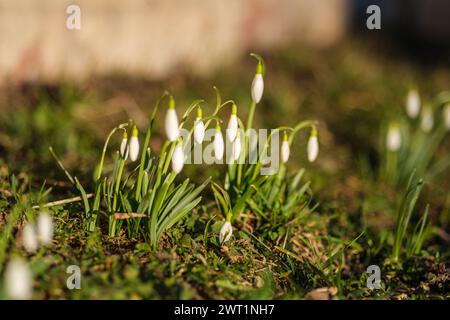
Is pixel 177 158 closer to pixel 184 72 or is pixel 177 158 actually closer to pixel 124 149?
pixel 124 149

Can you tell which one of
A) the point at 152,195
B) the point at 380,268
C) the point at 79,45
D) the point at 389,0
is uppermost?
Answer: the point at 389,0

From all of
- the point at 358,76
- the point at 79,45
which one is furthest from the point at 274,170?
the point at 358,76

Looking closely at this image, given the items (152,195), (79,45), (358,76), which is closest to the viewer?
(152,195)

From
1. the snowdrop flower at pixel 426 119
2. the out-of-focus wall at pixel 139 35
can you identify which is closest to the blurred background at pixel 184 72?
the out-of-focus wall at pixel 139 35

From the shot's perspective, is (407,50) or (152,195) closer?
(152,195)

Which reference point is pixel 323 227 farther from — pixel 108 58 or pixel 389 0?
pixel 389 0

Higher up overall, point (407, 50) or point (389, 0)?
point (389, 0)
